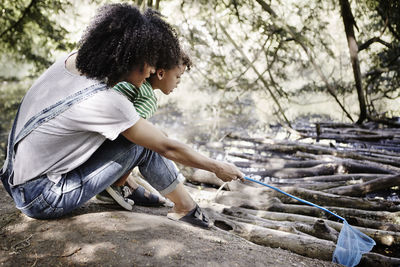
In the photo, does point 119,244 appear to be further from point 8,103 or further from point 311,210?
point 8,103

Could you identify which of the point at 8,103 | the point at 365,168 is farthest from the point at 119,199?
the point at 8,103

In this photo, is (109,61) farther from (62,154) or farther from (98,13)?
(62,154)

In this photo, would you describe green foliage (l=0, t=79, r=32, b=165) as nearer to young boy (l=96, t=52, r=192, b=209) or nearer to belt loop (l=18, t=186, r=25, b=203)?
young boy (l=96, t=52, r=192, b=209)

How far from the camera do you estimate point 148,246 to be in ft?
5.98

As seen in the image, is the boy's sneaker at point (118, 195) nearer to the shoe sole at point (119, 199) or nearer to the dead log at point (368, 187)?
the shoe sole at point (119, 199)

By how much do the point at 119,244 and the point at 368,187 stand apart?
10.5 ft

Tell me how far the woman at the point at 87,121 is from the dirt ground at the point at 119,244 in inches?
6.6

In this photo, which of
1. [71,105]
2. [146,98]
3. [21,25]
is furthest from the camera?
[21,25]

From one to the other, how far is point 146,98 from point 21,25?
226 inches

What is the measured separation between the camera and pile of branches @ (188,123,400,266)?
2.55 m

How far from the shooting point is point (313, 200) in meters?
3.49

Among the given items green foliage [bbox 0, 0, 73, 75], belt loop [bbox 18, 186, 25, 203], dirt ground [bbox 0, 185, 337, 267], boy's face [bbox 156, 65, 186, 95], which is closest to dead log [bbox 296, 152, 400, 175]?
dirt ground [bbox 0, 185, 337, 267]

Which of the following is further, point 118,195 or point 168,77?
point 118,195

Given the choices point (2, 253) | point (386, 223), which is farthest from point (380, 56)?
point (2, 253)
